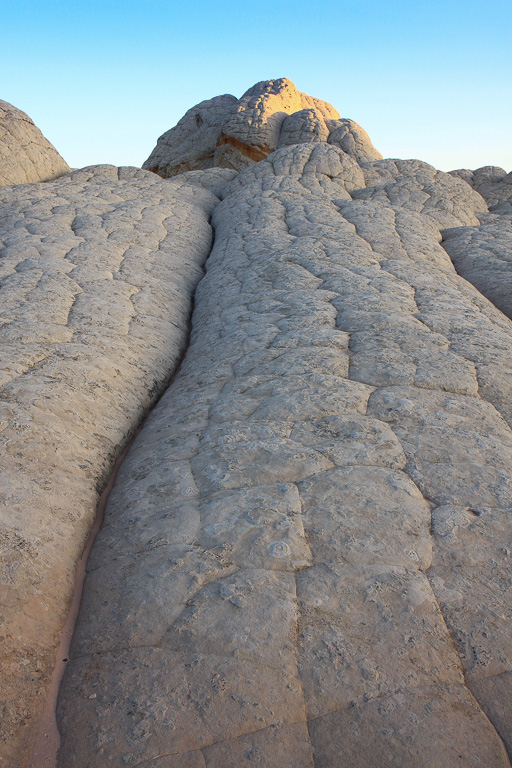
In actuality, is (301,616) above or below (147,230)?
below

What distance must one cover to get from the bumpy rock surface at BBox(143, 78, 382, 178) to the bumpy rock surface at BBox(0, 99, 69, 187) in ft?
12.2

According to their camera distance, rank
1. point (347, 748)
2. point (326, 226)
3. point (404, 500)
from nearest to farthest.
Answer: point (347, 748) → point (404, 500) → point (326, 226)

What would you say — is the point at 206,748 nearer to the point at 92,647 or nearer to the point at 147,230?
the point at 92,647

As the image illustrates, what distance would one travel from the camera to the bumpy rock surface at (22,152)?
6.91 metres

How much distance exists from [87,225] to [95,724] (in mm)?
4552

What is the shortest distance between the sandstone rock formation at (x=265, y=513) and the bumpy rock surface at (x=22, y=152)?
140 inches

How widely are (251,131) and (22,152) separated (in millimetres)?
4417

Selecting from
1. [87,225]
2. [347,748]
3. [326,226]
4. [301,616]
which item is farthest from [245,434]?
[87,225]

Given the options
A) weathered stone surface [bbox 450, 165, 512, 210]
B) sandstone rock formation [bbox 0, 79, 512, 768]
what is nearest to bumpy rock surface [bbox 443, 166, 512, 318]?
sandstone rock formation [bbox 0, 79, 512, 768]

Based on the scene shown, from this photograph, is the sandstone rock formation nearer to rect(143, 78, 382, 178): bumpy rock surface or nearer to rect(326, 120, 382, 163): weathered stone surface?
rect(326, 120, 382, 163): weathered stone surface

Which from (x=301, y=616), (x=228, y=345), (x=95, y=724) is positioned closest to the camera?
(x=95, y=724)

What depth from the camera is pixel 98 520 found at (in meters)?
1.98

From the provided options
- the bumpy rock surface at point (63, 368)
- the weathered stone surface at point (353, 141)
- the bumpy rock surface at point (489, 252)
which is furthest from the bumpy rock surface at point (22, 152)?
the bumpy rock surface at point (489, 252)

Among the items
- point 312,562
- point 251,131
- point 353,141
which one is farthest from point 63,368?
point 251,131
